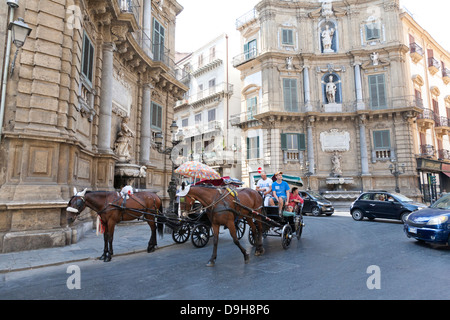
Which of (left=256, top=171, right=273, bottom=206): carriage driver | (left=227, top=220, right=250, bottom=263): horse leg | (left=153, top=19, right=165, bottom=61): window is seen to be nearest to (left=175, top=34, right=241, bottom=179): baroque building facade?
(left=153, top=19, right=165, bottom=61): window

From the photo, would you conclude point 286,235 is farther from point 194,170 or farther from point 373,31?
point 373,31

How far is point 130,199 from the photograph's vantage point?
7293 mm

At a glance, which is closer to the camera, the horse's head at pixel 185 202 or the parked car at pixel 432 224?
the horse's head at pixel 185 202

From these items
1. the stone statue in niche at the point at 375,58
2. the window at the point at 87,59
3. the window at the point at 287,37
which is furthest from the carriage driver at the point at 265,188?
the stone statue in niche at the point at 375,58

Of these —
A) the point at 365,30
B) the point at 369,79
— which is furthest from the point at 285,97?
the point at 365,30

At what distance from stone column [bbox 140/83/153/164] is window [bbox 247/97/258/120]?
50.0 feet

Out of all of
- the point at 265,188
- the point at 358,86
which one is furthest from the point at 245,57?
the point at 265,188

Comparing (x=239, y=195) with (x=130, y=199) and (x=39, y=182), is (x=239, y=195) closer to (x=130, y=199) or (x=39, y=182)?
(x=130, y=199)

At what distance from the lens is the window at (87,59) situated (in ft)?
32.6

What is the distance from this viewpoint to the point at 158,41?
17.4 meters

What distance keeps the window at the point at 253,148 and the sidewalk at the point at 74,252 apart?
20104mm

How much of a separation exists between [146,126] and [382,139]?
72.0 ft

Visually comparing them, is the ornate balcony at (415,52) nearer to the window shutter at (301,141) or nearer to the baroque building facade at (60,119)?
the window shutter at (301,141)
